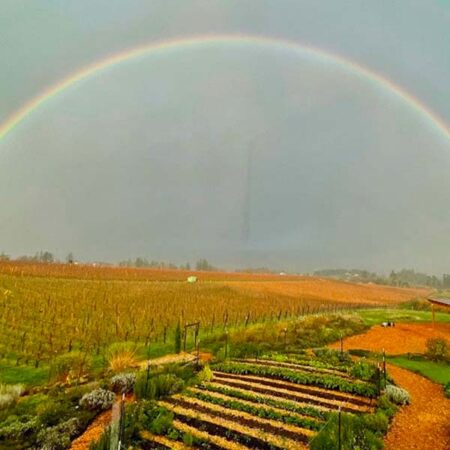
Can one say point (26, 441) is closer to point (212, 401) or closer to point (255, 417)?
point (212, 401)

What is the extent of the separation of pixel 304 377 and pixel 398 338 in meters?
13.0

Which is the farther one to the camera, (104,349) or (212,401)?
(104,349)

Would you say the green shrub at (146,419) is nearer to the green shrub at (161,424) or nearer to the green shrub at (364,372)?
the green shrub at (161,424)

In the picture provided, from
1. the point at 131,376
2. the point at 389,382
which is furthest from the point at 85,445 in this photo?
the point at 389,382

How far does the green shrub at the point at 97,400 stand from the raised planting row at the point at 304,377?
4755 mm

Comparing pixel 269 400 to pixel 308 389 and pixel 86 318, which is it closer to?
pixel 308 389

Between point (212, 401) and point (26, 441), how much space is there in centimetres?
501

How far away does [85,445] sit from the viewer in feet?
29.6

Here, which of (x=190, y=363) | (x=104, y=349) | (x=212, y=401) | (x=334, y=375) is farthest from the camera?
(x=104, y=349)

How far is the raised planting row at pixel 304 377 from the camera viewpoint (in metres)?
12.3

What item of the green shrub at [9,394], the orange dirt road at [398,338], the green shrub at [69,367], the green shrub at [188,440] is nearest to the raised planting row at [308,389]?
the green shrub at [188,440]

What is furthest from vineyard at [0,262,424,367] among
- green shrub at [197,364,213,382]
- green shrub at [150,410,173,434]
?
green shrub at [150,410,173,434]

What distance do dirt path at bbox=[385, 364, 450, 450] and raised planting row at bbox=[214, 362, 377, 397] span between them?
1357 millimetres

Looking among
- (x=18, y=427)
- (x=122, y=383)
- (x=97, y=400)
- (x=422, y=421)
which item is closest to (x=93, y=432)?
(x=97, y=400)
